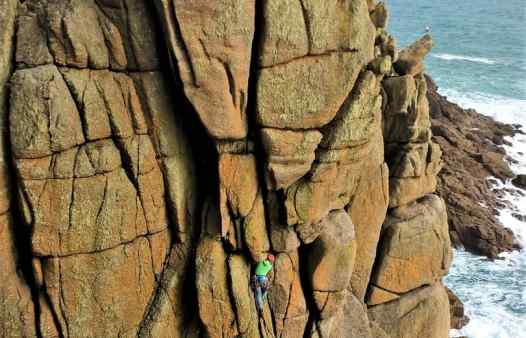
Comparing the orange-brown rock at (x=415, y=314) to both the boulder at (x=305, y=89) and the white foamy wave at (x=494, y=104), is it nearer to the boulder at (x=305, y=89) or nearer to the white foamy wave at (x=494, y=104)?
the boulder at (x=305, y=89)

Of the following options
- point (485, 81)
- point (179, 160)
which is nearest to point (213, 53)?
point (179, 160)

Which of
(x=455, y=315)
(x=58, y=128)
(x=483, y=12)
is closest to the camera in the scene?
(x=58, y=128)

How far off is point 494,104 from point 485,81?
11761 millimetres

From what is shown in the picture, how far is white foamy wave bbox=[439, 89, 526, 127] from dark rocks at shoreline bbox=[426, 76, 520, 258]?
332 centimetres

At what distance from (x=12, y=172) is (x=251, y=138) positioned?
584 centimetres

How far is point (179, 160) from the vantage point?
12766mm

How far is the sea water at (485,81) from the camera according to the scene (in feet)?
86.9

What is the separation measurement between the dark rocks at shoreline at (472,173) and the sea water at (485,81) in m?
0.93

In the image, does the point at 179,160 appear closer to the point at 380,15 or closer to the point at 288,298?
the point at 288,298

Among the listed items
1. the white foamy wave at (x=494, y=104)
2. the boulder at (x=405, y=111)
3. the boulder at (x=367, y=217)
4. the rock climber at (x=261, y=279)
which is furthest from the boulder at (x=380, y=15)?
the white foamy wave at (x=494, y=104)

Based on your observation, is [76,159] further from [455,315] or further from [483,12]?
[483,12]

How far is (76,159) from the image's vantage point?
37.8 ft

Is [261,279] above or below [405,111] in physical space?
below

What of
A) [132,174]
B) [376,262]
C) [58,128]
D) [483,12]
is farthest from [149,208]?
[483,12]
